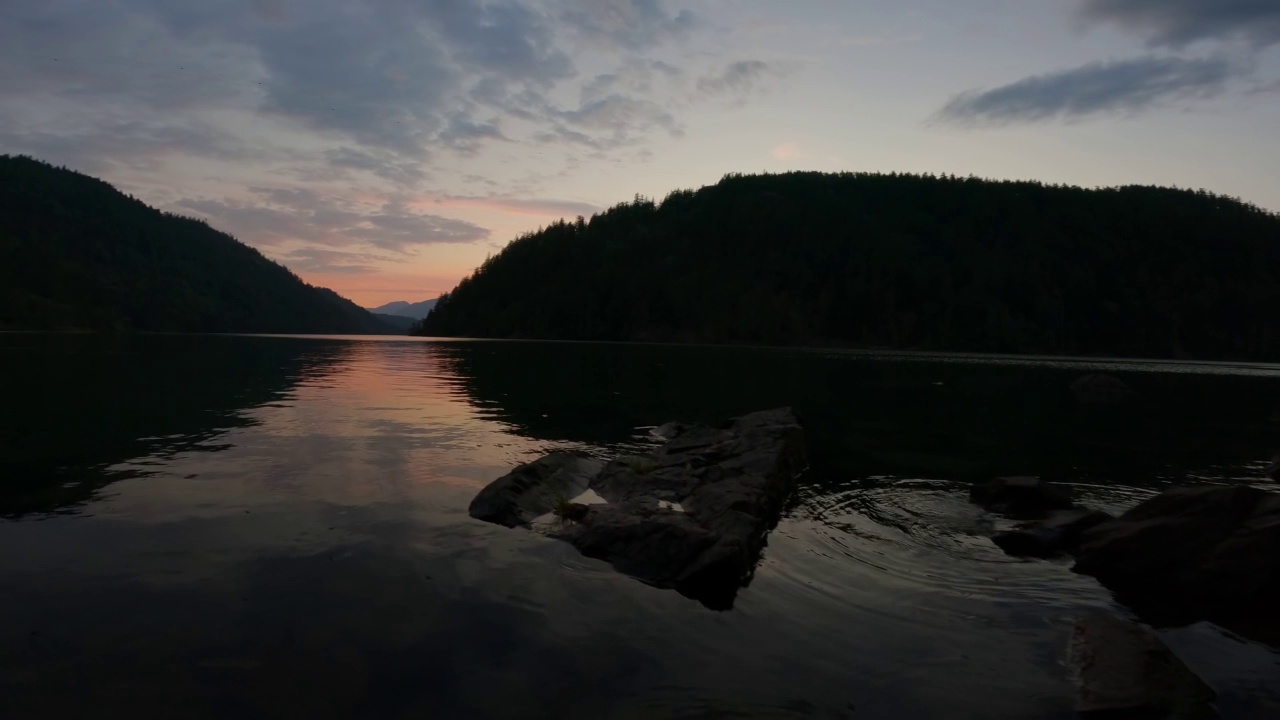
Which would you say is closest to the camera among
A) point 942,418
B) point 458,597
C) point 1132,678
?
point 1132,678

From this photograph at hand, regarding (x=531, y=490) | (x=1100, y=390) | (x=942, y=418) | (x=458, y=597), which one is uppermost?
(x=1100, y=390)

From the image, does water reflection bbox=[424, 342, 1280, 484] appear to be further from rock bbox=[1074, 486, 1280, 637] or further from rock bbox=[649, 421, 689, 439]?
rock bbox=[1074, 486, 1280, 637]

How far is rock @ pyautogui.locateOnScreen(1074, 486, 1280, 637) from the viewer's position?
1273cm

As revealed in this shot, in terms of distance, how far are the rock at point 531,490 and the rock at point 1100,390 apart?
52440mm

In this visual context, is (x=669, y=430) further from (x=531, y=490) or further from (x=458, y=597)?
(x=458, y=597)

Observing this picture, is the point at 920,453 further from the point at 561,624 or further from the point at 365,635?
the point at 365,635

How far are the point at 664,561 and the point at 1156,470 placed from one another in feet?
78.2

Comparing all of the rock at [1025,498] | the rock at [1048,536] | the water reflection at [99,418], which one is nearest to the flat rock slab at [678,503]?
the rock at [1048,536]

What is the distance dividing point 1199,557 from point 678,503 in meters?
11.1

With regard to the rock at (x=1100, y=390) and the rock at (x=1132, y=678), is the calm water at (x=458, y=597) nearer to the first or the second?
the rock at (x=1132, y=678)

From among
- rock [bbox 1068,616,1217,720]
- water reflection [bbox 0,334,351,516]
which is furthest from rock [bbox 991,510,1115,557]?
water reflection [bbox 0,334,351,516]

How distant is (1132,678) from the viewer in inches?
369

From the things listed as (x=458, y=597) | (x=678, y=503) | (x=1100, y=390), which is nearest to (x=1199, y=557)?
(x=678, y=503)

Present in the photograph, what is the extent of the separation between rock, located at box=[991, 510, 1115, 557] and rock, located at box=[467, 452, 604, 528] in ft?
36.3
